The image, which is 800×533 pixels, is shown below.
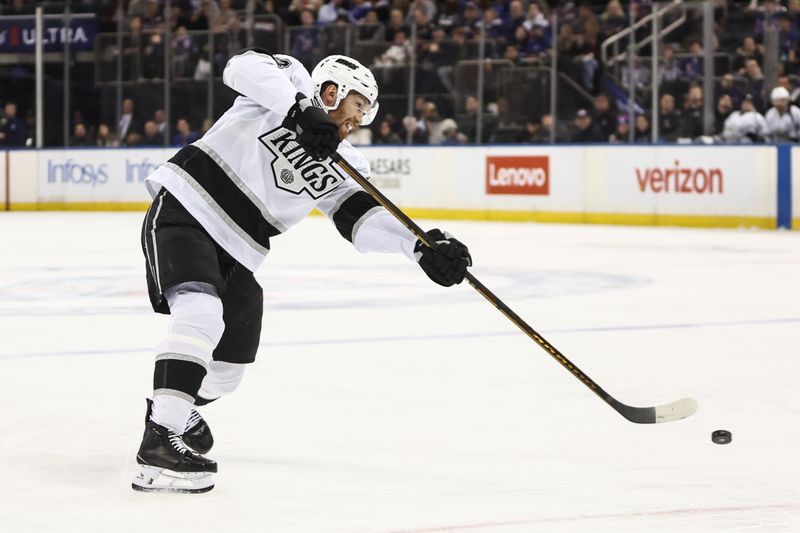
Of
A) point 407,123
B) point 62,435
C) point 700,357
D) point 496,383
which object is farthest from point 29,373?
point 407,123

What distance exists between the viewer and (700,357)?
17.5ft

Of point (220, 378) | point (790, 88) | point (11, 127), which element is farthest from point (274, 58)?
point (11, 127)

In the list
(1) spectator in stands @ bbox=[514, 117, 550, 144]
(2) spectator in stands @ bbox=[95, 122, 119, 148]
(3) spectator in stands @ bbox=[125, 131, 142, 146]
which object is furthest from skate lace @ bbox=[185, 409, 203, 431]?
(2) spectator in stands @ bbox=[95, 122, 119, 148]

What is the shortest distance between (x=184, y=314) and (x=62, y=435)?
0.82 meters

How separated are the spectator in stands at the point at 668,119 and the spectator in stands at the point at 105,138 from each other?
6.44 metres

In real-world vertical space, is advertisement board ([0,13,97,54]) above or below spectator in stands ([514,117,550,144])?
above

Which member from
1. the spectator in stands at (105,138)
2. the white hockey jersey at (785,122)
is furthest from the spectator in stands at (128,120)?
the white hockey jersey at (785,122)

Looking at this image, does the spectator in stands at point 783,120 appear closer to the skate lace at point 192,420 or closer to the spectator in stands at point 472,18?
the spectator in stands at point 472,18

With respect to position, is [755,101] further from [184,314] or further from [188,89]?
[184,314]

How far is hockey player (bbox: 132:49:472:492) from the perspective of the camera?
3.17 meters

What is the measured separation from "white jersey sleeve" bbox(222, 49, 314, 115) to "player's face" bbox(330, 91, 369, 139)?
89 millimetres

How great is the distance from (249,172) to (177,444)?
648 mm

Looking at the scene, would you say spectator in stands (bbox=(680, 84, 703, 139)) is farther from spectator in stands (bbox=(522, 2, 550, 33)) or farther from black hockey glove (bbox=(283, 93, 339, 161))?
black hockey glove (bbox=(283, 93, 339, 161))

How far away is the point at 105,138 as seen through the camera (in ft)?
54.7
